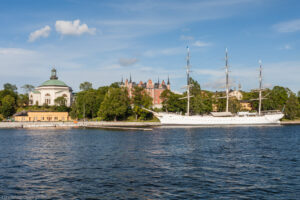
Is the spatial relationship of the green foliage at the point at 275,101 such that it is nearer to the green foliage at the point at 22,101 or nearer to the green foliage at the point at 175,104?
the green foliage at the point at 175,104

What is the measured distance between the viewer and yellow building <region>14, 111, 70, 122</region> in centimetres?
11875

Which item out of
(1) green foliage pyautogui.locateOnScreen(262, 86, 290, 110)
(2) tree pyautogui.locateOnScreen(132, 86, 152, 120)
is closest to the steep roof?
(2) tree pyautogui.locateOnScreen(132, 86, 152, 120)

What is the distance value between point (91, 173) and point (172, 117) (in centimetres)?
7521

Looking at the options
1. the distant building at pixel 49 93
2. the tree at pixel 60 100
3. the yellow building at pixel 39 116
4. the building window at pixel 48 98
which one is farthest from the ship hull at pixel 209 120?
the building window at pixel 48 98

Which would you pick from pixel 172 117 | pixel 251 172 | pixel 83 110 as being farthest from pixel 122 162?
pixel 83 110

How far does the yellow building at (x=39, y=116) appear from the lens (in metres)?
119

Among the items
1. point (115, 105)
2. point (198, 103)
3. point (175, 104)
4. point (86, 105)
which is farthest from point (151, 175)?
point (86, 105)

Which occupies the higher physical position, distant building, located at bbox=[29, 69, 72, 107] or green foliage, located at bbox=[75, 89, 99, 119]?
distant building, located at bbox=[29, 69, 72, 107]

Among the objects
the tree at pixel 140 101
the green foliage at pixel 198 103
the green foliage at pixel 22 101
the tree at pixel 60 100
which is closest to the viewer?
the tree at pixel 140 101

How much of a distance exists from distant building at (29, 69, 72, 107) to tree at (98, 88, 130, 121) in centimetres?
6039

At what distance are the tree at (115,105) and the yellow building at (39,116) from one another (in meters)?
26.6

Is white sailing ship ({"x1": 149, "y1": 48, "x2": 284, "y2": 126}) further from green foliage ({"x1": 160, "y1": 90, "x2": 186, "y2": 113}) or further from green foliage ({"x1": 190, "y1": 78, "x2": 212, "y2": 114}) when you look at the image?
green foliage ({"x1": 160, "y1": 90, "x2": 186, "y2": 113})

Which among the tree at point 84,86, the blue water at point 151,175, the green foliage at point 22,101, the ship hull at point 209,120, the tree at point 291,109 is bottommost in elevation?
Result: the blue water at point 151,175

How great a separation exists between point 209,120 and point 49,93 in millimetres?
101941
